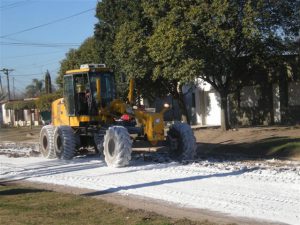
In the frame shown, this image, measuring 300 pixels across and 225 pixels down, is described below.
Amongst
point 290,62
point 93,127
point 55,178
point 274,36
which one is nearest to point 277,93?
point 290,62

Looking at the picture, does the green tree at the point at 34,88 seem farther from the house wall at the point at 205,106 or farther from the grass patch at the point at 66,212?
the grass patch at the point at 66,212

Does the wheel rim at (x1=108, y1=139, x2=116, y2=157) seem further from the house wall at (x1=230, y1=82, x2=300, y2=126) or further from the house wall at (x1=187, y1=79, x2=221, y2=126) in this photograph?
the house wall at (x1=187, y1=79, x2=221, y2=126)

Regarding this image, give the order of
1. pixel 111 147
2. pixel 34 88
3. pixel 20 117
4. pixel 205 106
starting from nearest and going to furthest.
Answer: pixel 111 147 < pixel 205 106 < pixel 20 117 < pixel 34 88

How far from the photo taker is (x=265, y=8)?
22.8 m

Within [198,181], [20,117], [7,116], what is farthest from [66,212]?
[7,116]

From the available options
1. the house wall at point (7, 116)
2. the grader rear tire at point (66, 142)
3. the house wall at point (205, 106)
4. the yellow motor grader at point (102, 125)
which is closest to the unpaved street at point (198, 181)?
the grader rear tire at point (66, 142)

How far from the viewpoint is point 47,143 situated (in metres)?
20.2

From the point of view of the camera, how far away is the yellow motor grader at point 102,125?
16.2m

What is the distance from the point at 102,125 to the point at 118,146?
2.77 m

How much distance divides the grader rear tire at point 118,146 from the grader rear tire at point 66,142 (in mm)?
2928

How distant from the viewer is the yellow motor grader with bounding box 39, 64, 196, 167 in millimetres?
16203

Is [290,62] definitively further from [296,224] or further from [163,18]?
[296,224]

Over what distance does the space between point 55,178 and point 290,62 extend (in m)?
15.8

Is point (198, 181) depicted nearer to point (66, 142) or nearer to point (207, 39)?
point (66, 142)
